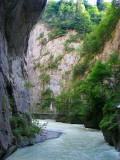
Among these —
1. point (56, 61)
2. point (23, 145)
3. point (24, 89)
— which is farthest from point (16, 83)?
point (56, 61)

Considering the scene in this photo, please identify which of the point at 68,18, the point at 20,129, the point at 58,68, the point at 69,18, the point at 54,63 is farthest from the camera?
the point at 68,18

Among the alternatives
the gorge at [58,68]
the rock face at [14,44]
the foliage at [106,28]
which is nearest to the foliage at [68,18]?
the gorge at [58,68]

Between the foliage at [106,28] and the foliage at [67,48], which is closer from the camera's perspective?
the foliage at [106,28]

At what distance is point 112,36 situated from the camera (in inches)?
663

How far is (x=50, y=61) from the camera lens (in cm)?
3566

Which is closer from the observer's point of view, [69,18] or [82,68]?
[82,68]

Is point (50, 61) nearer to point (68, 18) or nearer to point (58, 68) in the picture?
point (58, 68)

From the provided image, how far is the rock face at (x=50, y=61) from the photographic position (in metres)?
32.8

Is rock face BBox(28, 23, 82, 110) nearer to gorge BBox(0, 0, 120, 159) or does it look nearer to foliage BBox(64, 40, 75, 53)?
gorge BBox(0, 0, 120, 159)

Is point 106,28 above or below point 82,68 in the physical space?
above

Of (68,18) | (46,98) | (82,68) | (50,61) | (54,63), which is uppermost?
(68,18)

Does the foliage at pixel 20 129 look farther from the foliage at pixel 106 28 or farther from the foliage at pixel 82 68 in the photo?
the foliage at pixel 82 68

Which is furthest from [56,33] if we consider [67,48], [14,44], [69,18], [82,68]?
[14,44]

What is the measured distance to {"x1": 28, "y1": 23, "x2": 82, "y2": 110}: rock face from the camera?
32.8m
